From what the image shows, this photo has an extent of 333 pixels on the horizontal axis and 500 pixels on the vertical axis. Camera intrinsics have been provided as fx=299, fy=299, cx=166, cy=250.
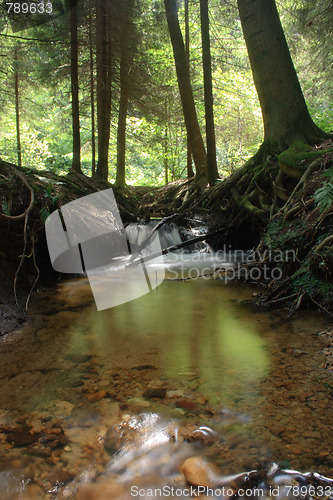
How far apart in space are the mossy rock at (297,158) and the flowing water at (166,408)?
267 cm

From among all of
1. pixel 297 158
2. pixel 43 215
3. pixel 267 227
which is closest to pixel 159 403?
pixel 43 215

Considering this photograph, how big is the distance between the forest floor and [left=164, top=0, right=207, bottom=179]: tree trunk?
4.52 m

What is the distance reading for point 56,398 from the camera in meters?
2.10

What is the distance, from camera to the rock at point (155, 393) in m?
2.12

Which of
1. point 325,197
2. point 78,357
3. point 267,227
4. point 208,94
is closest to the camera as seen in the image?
point 78,357

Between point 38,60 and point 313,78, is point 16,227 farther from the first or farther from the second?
point 313,78

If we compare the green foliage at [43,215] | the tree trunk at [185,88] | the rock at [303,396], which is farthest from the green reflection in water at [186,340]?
the tree trunk at [185,88]

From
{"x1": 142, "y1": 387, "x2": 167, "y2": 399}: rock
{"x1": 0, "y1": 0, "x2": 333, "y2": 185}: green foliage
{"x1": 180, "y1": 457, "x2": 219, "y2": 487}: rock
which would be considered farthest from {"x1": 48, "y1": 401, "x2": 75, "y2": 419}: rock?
{"x1": 0, "y1": 0, "x2": 333, "y2": 185}: green foliage

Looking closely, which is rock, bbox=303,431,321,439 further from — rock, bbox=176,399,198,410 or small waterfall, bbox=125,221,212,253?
small waterfall, bbox=125,221,212,253

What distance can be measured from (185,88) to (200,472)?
11.3 metres

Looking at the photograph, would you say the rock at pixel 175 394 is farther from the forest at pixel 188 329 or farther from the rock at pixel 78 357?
the rock at pixel 78 357

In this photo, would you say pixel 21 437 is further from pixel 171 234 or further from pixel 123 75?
pixel 123 75

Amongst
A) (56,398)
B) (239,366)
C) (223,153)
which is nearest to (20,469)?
(56,398)

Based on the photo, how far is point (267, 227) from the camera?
4984mm
